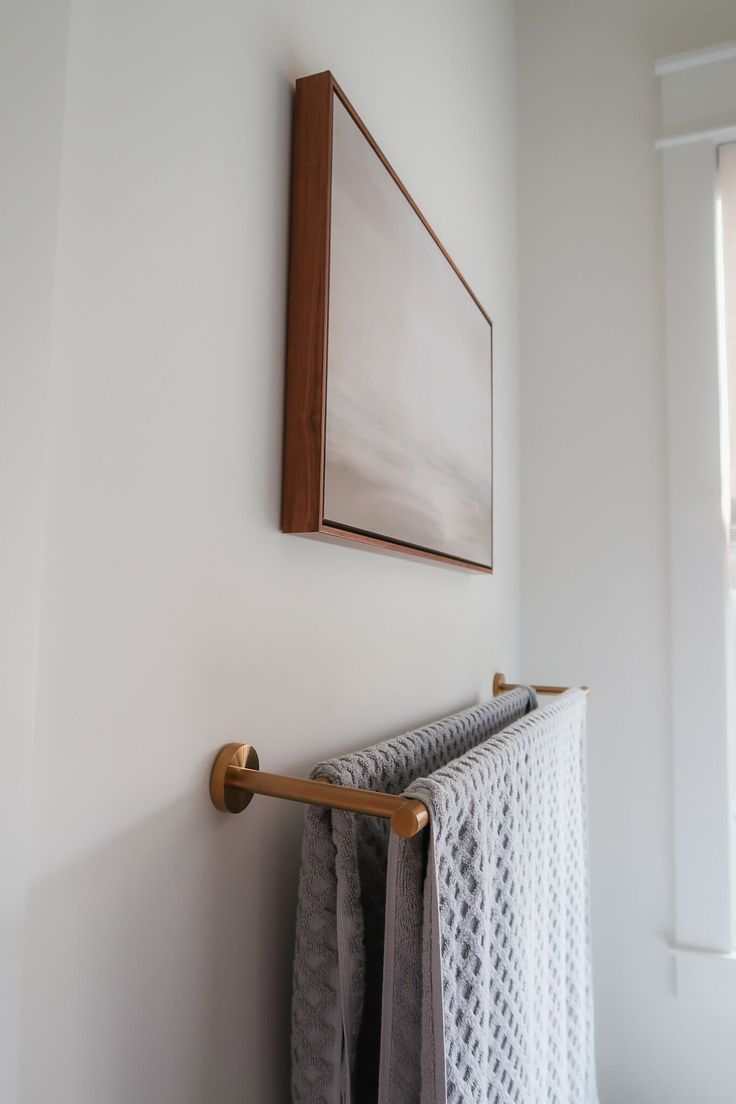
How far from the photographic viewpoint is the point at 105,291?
1.50ft

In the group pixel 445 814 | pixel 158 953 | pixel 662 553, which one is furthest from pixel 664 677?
pixel 158 953

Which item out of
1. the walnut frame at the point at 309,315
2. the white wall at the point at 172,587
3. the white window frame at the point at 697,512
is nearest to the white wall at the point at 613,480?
the white window frame at the point at 697,512

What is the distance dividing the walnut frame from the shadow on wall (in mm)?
241

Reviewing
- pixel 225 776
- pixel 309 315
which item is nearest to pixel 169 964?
pixel 225 776

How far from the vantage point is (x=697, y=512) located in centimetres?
141

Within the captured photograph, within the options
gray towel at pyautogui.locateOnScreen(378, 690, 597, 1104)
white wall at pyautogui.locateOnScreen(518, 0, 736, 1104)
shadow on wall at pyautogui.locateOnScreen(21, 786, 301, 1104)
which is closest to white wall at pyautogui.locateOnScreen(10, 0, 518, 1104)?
shadow on wall at pyautogui.locateOnScreen(21, 786, 301, 1104)

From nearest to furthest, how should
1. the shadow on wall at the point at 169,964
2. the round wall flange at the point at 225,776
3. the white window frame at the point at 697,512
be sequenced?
the shadow on wall at the point at 169,964 < the round wall flange at the point at 225,776 < the white window frame at the point at 697,512

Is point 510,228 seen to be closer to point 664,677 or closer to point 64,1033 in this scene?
point 664,677

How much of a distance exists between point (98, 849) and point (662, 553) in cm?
124

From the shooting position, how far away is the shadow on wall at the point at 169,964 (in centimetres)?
41

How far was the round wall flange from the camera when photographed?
0.54m

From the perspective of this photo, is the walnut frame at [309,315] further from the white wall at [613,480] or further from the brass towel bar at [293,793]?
the white wall at [613,480]

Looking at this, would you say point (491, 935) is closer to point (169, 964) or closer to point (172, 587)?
point (169, 964)

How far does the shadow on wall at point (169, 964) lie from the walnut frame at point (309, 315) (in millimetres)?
241
